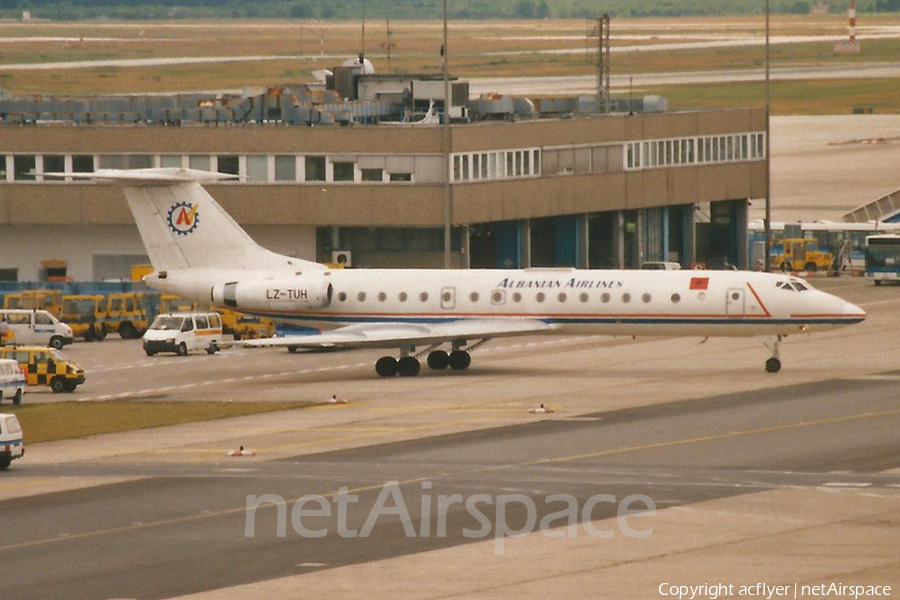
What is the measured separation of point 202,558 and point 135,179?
1256 inches

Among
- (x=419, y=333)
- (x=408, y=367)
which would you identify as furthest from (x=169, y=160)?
(x=419, y=333)

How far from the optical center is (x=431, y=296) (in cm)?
6091

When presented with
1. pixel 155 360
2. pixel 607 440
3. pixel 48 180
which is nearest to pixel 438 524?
pixel 607 440

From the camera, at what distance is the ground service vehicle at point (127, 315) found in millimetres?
76938

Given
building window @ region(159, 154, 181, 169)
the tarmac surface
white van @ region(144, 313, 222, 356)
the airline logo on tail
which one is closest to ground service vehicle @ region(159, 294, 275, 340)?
white van @ region(144, 313, 222, 356)

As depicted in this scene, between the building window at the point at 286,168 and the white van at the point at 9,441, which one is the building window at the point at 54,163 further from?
the white van at the point at 9,441

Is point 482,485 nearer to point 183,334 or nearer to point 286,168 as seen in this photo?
point 183,334

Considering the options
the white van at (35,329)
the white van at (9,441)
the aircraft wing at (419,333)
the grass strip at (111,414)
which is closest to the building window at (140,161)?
the white van at (35,329)

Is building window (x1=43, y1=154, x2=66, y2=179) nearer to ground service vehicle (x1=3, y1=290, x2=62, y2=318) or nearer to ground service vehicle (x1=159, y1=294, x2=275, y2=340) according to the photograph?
ground service vehicle (x1=3, y1=290, x2=62, y2=318)

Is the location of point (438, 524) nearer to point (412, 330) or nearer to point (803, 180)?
point (412, 330)

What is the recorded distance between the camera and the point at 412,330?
60.6 m

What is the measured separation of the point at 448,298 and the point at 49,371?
12399mm

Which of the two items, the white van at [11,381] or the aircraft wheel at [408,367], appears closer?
the white van at [11,381]

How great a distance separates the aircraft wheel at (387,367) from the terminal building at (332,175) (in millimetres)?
17749
